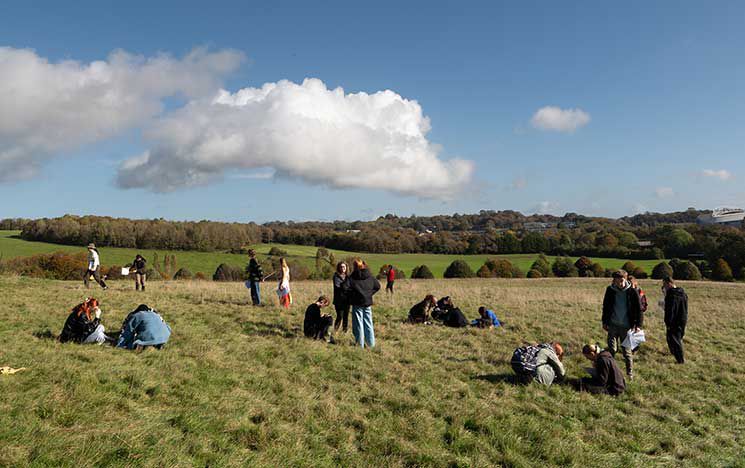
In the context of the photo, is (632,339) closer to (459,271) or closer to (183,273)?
(183,273)

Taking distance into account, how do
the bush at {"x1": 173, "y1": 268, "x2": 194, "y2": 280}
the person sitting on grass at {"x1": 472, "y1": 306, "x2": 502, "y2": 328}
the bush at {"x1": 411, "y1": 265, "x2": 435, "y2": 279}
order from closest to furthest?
the person sitting on grass at {"x1": 472, "y1": 306, "x2": 502, "y2": 328} → the bush at {"x1": 173, "y1": 268, "x2": 194, "y2": 280} → the bush at {"x1": 411, "y1": 265, "x2": 435, "y2": 279}

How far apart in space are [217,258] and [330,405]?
59.0 meters

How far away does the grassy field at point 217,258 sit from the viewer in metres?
55.9

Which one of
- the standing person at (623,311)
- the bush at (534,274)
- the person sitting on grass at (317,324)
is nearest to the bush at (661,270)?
the bush at (534,274)

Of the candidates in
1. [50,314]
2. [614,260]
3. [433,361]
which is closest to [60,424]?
[433,361]

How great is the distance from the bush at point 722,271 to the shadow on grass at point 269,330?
69.1 meters

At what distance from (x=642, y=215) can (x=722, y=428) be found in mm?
150963

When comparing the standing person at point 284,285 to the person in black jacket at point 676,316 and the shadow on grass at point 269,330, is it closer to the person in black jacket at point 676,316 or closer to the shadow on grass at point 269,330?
the shadow on grass at point 269,330

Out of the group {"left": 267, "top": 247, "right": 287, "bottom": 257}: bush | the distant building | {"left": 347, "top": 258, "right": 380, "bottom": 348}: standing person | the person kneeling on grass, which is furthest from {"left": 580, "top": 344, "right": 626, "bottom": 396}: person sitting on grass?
the distant building

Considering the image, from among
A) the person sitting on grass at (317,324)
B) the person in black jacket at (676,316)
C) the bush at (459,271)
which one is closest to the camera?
the person in black jacket at (676,316)

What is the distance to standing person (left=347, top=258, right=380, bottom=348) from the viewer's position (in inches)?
404

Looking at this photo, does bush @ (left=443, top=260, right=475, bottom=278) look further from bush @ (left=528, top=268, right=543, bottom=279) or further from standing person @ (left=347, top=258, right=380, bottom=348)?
standing person @ (left=347, top=258, right=380, bottom=348)

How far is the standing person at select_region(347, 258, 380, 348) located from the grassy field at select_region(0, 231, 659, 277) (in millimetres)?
48773

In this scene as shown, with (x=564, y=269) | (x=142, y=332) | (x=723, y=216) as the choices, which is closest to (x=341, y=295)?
(x=142, y=332)
